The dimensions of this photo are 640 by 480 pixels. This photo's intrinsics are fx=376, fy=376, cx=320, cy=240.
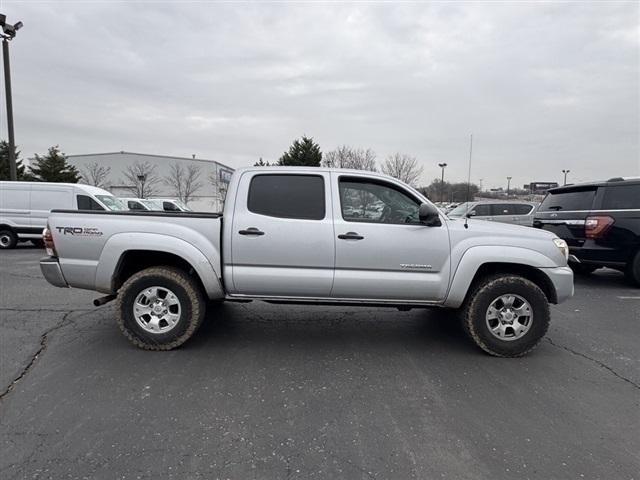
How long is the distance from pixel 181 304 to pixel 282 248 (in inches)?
47.7

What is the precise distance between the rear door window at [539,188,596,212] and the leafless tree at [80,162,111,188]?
51.7 metres

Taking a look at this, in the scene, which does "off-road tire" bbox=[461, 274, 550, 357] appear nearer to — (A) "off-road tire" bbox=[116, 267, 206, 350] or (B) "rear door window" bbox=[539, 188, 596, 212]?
(A) "off-road tire" bbox=[116, 267, 206, 350]

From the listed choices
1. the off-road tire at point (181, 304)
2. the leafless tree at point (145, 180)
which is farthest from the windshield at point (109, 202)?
the leafless tree at point (145, 180)

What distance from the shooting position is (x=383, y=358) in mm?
3936

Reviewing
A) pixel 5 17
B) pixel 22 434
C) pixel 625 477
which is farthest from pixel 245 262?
pixel 5 17

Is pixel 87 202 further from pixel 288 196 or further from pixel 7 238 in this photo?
pixel 288 196

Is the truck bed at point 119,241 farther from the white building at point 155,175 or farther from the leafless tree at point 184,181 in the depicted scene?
the leafless tree at point 184,181

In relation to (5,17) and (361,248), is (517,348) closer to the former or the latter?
(361,248)

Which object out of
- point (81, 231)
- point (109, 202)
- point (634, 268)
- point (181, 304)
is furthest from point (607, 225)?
point (109, 202)

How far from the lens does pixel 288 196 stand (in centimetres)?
407

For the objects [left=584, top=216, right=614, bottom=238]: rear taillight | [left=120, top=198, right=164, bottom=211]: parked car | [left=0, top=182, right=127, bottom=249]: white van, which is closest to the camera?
[left=584, top=216, right=614, bottom=238]: rear taillight

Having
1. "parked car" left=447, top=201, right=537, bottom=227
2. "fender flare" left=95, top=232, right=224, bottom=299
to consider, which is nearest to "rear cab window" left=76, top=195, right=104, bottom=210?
"fender flare" left=95, top=232, right=224, bottom=299

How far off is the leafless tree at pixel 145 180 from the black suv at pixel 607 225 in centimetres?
4791

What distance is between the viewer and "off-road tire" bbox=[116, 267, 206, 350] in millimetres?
3916
